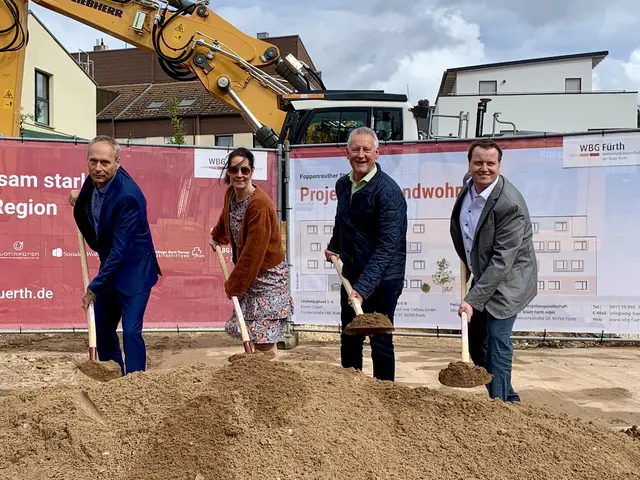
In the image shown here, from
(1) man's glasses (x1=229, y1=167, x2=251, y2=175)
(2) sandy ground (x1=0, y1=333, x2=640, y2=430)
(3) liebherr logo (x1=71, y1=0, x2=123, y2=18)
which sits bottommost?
(2) sandy ground (x1=0, y1=333, x2=640, y2=430)

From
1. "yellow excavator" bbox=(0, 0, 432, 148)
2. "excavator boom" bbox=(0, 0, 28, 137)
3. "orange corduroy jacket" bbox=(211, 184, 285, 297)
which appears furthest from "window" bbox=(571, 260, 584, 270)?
"excavator boom" bbox=(0, 0, 28, 137)

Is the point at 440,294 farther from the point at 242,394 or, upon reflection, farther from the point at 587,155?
the point at 242,394

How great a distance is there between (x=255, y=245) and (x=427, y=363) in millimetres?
3406

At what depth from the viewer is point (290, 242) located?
298 inches

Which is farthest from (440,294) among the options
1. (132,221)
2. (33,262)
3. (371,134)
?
(33,262)

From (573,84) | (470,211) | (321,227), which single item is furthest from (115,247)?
(573,84)

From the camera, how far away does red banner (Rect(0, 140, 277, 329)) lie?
7.16 metres

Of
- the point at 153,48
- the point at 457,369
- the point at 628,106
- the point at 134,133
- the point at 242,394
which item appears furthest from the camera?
the point at 134,133

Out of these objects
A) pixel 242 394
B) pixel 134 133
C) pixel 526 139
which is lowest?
pixel 242 394

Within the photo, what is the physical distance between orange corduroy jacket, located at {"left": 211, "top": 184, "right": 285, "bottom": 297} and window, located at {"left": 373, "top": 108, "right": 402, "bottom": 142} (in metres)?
6.44

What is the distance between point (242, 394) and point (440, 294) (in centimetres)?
437

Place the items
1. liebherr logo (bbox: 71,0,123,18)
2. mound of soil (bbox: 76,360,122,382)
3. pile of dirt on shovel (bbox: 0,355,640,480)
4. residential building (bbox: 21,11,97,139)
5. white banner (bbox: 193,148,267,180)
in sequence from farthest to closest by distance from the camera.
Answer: residential building (bbox: 21,11,97,139)
liebherr logo (bbox: 71,0,123,18)
white banner (bbox: 193,148,267,180)
mound of soil (bbox: 76,360,122,382)
pile of dirt on shovel (bbox: 0,355,640,480)

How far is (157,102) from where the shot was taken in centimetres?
3803

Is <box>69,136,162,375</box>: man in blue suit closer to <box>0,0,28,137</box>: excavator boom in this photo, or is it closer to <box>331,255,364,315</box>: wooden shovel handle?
<box>331,255,364,315</box>: wooden shovel handle
